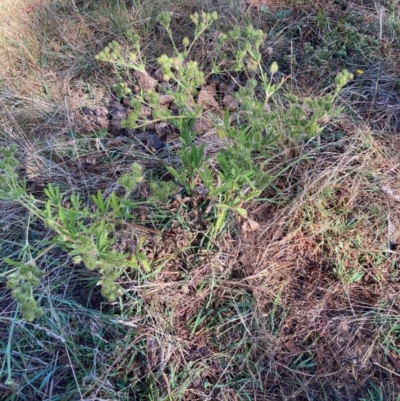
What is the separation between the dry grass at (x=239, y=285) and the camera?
141 cm

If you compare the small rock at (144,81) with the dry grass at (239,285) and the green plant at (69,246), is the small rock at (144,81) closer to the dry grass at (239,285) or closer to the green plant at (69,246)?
the dry grass at (239,285)

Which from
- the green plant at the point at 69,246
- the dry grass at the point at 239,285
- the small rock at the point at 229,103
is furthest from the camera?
the small rock at the point at 229,103

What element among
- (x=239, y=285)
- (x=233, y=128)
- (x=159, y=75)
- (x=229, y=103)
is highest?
(x=233, y=128)

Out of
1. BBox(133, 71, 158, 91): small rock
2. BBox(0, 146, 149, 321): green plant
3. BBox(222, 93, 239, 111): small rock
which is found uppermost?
BBox(0, 146, 149, 321): green plant

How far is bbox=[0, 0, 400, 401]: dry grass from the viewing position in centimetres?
141

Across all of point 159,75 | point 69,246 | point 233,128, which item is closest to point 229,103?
point 159,75

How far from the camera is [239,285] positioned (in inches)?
62.4

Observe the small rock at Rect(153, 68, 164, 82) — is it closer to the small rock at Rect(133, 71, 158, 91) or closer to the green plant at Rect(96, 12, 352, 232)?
the small rock at Rect(133, 71, 158, 91)

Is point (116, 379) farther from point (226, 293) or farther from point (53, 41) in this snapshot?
point (53, 41)

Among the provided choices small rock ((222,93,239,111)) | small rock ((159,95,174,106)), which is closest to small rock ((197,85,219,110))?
small rock ((222,93,239,111))

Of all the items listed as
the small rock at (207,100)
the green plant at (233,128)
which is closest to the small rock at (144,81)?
the small rock at (207,100)

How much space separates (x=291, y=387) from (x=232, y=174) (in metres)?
0.71

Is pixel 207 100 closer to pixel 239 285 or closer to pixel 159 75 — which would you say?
pixel 159 75

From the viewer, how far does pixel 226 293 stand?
1576 millimetres
